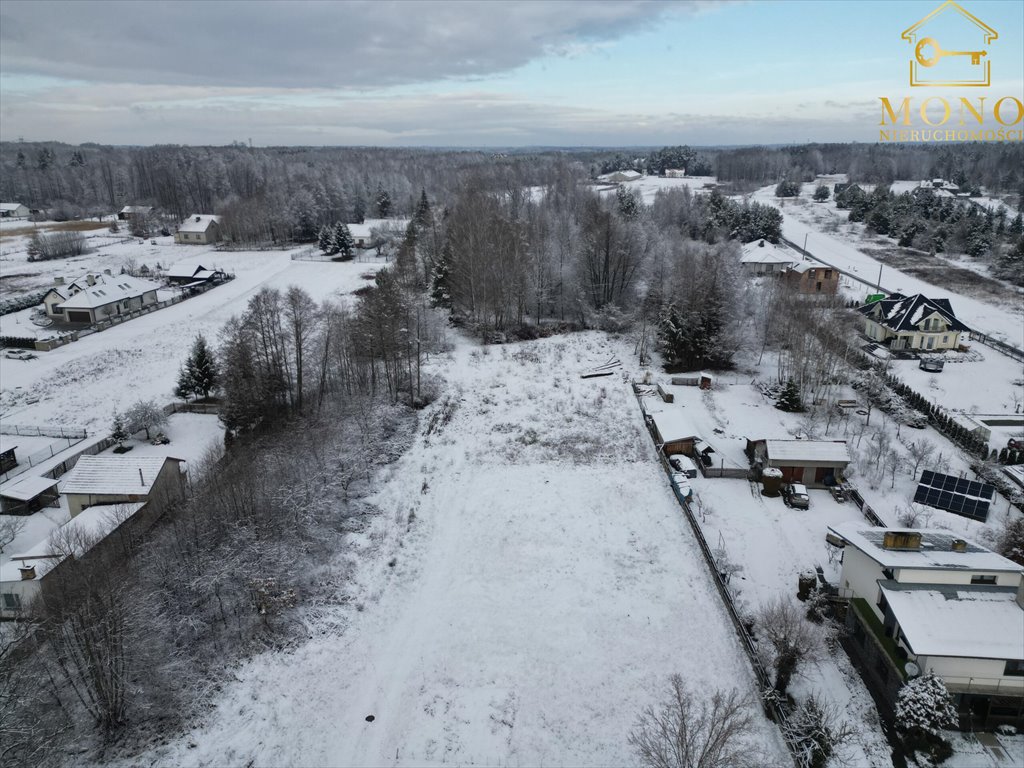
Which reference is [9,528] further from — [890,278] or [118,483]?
[890,278]

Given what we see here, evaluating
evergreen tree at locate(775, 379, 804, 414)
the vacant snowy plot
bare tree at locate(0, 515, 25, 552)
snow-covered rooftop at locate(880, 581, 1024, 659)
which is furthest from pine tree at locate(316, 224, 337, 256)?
snow-covered rooftop at locate(880, 581, 1024, 659)

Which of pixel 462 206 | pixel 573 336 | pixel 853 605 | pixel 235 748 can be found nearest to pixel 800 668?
pixel 853 605

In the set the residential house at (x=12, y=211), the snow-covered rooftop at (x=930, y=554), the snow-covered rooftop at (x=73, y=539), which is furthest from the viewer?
the residential house at (x=12, y=211)

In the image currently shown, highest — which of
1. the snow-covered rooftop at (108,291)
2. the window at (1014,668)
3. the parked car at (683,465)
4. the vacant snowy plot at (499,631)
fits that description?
the snow-covered rooftop at (108,291)

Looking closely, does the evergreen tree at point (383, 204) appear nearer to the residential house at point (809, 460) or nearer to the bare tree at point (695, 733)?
the residential house at point (809, 460)

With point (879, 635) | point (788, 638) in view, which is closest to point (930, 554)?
point (879, 635)

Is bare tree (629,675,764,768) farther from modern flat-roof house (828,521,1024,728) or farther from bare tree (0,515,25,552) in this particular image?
bare tree (0,515,25,552)

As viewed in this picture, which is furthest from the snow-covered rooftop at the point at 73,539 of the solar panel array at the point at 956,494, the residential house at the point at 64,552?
the solar panel array at the point at 956,494
